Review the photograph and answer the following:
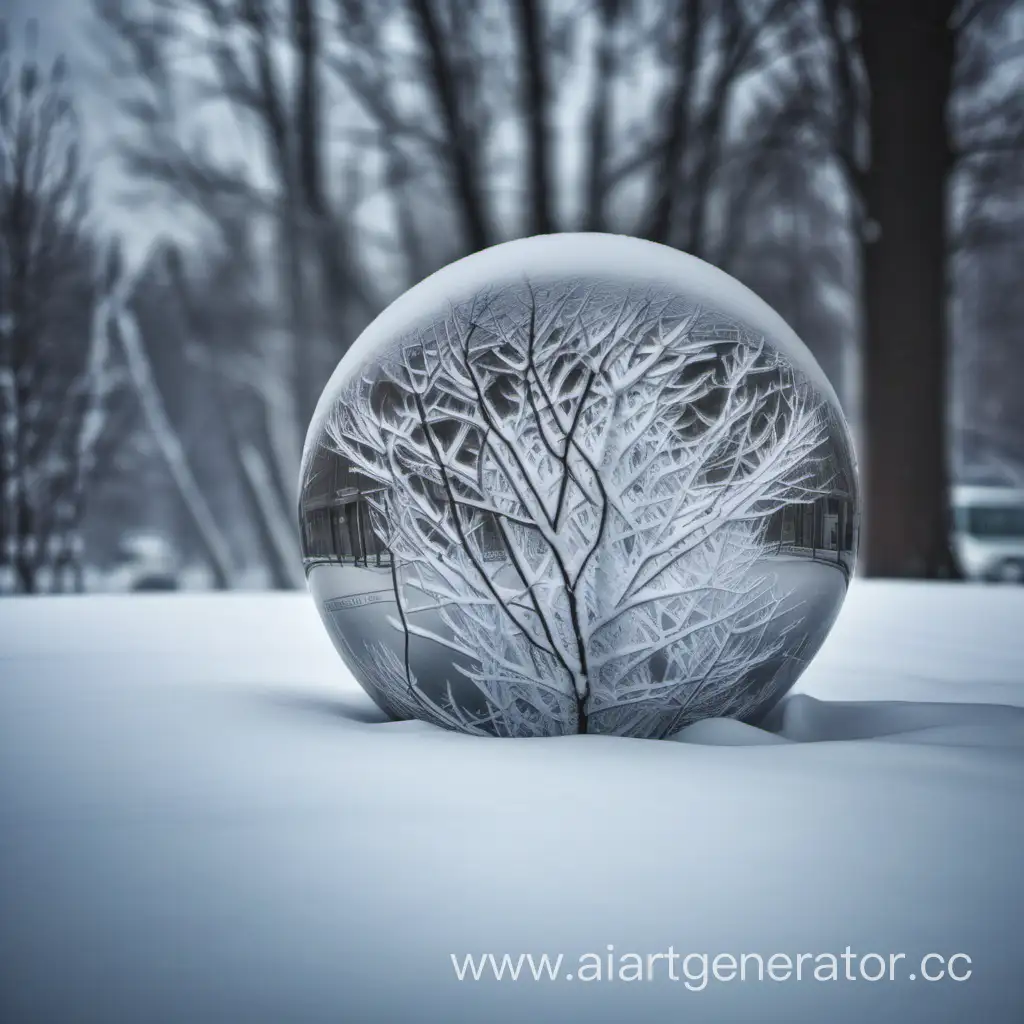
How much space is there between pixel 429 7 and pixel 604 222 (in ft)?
9.09

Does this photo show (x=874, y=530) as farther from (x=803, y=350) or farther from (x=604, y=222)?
(x=803, y=350)

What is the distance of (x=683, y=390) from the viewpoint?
2.70 meters

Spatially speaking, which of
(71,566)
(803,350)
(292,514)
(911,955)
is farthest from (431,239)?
(911,955)

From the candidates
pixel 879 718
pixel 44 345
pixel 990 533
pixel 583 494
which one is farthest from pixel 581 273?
pixel 990 533

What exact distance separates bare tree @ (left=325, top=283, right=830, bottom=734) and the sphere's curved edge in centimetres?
10

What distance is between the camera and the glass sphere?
2656 mm

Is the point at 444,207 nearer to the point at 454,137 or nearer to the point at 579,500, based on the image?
the point at 454,137

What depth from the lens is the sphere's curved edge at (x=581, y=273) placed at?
2.91 meters

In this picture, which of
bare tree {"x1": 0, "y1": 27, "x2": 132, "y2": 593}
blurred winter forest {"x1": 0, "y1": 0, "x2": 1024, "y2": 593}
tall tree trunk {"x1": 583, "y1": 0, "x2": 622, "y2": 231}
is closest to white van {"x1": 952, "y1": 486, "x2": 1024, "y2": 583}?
blurred winter forest {"x1": 0, "y1": 0, "x2": 1024, "y2": 593}

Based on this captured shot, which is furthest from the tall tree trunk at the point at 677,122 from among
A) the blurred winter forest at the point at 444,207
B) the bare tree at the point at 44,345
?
the bare tree at the point at 44,345

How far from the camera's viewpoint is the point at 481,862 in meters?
1.88

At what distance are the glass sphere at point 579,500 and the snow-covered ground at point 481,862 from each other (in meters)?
0.21

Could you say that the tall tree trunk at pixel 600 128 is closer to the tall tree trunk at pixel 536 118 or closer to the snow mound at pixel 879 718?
the tall tree trunk at pixel 536 118

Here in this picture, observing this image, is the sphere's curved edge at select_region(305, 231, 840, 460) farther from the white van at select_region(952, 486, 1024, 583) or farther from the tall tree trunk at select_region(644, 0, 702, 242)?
the white van at select_region(952, 486, 1024, 583)
